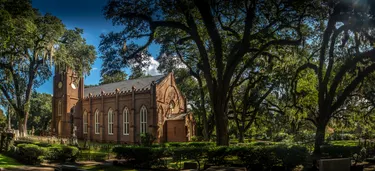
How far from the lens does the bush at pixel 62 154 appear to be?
69.5 ft

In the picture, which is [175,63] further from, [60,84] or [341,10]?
[60,84]

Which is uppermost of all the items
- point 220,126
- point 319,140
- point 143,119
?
point 143,119

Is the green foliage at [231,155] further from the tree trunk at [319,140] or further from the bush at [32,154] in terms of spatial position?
the bush at [32,154]

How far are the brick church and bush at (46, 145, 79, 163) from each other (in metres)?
15.8

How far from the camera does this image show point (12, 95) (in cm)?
3856

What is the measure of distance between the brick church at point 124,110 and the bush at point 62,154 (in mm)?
15795

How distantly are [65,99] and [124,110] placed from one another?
11.4 metres

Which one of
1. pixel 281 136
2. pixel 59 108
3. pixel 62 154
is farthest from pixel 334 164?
Answer: pixel 59 108

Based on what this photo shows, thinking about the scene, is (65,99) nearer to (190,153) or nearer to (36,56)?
(36,56)

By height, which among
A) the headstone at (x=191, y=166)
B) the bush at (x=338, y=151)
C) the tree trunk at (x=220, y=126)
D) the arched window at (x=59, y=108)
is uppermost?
the arched window at (x=59, y=108)

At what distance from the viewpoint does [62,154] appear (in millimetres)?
21562

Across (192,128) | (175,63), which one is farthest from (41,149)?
(192,128)

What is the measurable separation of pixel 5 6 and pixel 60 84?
1158 inches

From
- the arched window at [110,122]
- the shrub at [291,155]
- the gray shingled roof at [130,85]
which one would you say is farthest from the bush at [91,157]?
the arched window at [110,122]
